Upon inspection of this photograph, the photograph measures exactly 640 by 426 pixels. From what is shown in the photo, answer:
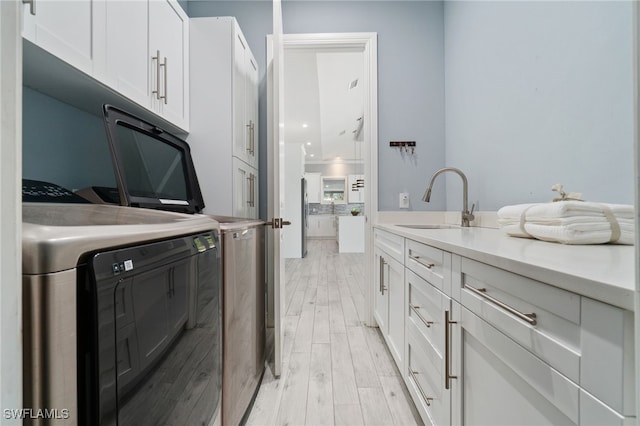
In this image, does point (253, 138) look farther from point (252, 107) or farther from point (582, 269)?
point (582, 269)

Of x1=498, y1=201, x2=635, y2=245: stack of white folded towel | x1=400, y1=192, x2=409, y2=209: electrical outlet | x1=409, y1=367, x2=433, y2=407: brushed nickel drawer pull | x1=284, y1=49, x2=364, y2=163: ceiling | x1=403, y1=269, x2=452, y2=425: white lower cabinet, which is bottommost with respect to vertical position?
x1=409, y1=367, x2=433, y2=407: brushed nickel drawer pull

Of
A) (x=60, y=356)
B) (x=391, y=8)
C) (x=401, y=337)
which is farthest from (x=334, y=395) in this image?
(x=391, y=8)

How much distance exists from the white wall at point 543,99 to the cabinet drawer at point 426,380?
85 cm

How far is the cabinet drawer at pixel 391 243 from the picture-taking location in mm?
1406

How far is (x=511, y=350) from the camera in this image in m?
0.56

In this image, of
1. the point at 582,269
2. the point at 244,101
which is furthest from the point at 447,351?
the point at 244,101

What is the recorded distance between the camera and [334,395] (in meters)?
1.33

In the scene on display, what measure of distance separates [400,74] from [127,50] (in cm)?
195

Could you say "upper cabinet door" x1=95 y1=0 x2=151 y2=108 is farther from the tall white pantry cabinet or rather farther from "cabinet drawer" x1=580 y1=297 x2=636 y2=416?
"cabinet drawer" x1=580 y1=297 x2=636 y2=416

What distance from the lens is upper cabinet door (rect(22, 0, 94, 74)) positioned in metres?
0.75

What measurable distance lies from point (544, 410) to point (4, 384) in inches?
33.2

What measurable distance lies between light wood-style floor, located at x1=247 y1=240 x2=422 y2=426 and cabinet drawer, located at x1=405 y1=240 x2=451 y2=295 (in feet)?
Result: 2.28

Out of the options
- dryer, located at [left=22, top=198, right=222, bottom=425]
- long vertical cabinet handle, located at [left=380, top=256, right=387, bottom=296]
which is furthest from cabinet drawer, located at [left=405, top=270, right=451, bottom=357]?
dryer, located at [left=22, top=198, right=222, bottom=425]

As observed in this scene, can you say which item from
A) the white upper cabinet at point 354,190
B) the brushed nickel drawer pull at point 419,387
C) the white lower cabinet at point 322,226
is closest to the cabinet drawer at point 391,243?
the brushed nickel drawer pull at point 419,387
